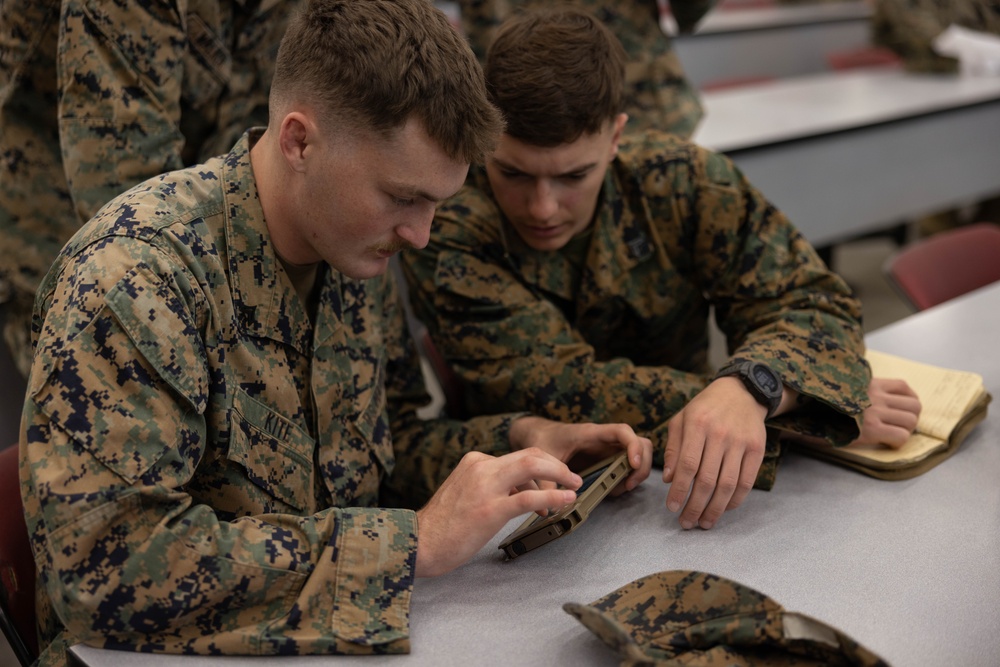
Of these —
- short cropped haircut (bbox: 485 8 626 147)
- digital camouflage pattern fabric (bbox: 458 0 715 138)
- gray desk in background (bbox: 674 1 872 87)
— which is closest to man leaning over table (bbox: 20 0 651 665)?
short cropped haircut (bbox: 485 8 626 147)

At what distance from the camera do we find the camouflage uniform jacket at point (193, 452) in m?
0.87

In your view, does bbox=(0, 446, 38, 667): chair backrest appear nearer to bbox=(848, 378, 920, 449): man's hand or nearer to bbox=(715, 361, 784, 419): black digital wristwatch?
bbox=(715, 361, 784, 419): black digital wristwatch

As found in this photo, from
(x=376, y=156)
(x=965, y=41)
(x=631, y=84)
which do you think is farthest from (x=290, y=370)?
(x=965, y=41)

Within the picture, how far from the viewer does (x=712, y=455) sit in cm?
114

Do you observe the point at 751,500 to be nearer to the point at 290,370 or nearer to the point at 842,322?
the point at 842,322

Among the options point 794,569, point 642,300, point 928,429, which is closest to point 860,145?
point 642,300

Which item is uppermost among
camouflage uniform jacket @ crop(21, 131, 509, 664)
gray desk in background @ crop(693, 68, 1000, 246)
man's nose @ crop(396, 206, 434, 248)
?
man's nose @ crop(396, 206, 434, 248)

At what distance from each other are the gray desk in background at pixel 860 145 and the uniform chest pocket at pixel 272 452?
6.52 ft

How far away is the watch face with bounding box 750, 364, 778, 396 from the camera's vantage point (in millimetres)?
1236

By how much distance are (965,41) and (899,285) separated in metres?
2.50

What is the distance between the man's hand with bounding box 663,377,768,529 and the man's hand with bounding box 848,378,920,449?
0.59ft

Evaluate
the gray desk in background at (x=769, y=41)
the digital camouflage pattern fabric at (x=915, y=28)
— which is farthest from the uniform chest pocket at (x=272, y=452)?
the gray desk in background at (x=769, y=41)

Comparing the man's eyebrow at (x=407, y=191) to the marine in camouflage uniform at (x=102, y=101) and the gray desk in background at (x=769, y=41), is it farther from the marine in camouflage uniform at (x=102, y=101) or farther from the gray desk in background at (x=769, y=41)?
the gray desk in background at (x=769, y=41)

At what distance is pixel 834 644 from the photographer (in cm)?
86
